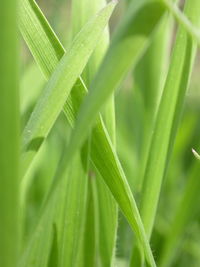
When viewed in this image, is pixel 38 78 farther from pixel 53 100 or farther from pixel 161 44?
pixel 53 100

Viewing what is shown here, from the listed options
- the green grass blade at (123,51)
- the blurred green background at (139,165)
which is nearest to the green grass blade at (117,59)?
the green grass blade at (123,51)

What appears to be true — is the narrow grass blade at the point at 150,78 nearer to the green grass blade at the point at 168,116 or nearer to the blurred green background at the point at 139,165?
the blurred green background at the point at 139,165

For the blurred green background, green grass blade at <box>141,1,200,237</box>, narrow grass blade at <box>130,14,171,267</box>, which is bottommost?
the blurred green background

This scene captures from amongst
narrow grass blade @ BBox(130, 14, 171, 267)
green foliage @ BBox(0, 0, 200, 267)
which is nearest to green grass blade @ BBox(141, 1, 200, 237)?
green foliage @ BBox(0, 0, 200, 267)

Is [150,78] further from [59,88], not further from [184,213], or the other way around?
[59,88]

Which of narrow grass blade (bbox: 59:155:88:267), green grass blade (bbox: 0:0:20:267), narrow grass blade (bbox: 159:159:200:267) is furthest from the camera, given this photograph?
narrow grass blade (bbox: 159:159:200:267)

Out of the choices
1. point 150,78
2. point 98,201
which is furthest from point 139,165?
point 98,201

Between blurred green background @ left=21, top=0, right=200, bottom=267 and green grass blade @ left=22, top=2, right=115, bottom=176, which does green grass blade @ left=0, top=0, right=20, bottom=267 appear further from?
blurred green background @ left=21, top=0, right=200, bottom=267
